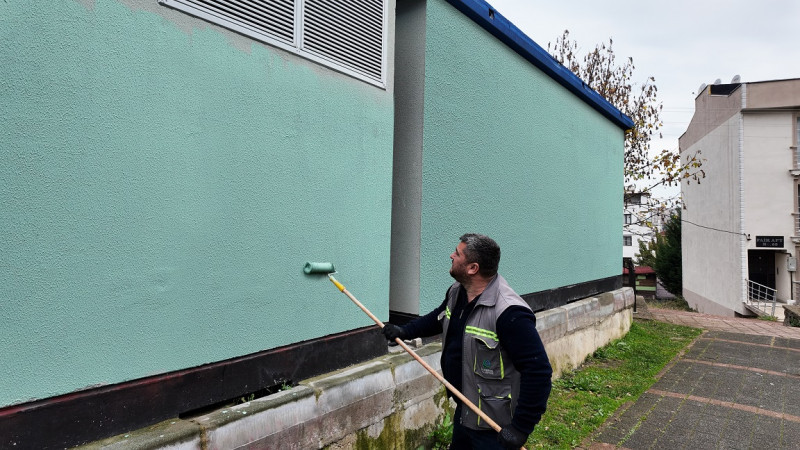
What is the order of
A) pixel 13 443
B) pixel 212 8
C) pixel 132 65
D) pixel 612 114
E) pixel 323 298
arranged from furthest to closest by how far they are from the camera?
pixel 612 114, pixel 323 298, pixel 212 8, pixel 132 65, pixel 13 443

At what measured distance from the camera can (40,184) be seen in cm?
216

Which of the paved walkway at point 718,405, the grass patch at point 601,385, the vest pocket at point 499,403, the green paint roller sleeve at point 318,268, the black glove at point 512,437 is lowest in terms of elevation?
the paved walkway at point 718,405

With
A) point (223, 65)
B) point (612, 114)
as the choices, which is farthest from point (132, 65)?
point (612, 114)

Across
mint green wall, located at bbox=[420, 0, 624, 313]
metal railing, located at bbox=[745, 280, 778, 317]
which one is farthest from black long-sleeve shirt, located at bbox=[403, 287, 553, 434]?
metal railing, located at bbox=[745, 280, 778, 317]

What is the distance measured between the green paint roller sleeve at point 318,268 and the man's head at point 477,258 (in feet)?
3.30

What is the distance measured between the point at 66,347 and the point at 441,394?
3.09m

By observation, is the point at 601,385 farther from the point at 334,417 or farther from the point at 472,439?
the point at 334,417

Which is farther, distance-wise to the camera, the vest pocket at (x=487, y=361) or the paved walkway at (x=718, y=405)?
the paved walkway at (x=718, y=405)

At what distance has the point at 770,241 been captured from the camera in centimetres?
2206

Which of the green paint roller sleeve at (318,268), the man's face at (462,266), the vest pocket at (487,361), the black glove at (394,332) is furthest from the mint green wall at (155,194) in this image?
the vest pocket at (487,361)

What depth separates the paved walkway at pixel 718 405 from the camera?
4824 millimetres

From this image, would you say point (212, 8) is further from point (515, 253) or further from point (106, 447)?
point (515, 253)

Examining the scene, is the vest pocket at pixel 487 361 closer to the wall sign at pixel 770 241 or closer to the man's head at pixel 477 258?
the man's head at pixel 477 258

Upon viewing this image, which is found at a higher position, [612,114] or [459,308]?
[612,114]
